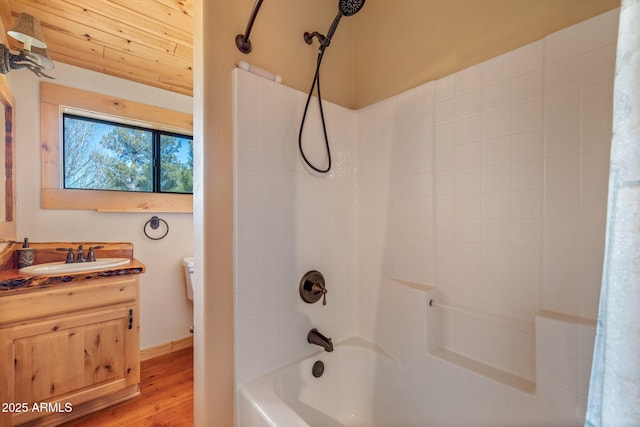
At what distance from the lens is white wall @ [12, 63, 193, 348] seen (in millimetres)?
1807

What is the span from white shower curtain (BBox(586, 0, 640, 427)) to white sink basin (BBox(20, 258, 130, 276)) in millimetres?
2237

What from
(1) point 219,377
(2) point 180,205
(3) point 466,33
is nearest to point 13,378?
(1) point 219,377

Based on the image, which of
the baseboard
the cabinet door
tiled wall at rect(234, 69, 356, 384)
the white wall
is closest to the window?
the white wall

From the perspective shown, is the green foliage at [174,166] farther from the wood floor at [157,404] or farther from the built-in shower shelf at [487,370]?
the built-in shower shelf at [487,370]

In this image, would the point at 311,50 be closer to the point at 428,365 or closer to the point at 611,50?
the point at 611,50

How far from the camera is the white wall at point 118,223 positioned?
1.81 metres

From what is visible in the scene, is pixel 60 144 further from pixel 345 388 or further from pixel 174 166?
pixel 345 388

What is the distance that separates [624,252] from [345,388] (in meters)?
1.40

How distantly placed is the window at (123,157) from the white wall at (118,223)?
0.66 ft

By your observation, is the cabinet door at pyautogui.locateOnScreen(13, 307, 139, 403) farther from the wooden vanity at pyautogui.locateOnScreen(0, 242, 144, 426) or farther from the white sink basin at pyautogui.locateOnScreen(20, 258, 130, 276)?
the white sink basin at pyautogui.locateOnScreen(20, 258, 130, 276)

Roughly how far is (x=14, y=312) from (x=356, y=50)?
2384mm

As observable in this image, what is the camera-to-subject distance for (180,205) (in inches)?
94.9

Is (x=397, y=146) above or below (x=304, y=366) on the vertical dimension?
above

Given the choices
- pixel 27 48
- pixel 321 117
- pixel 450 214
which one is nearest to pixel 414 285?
pixel 450 214
